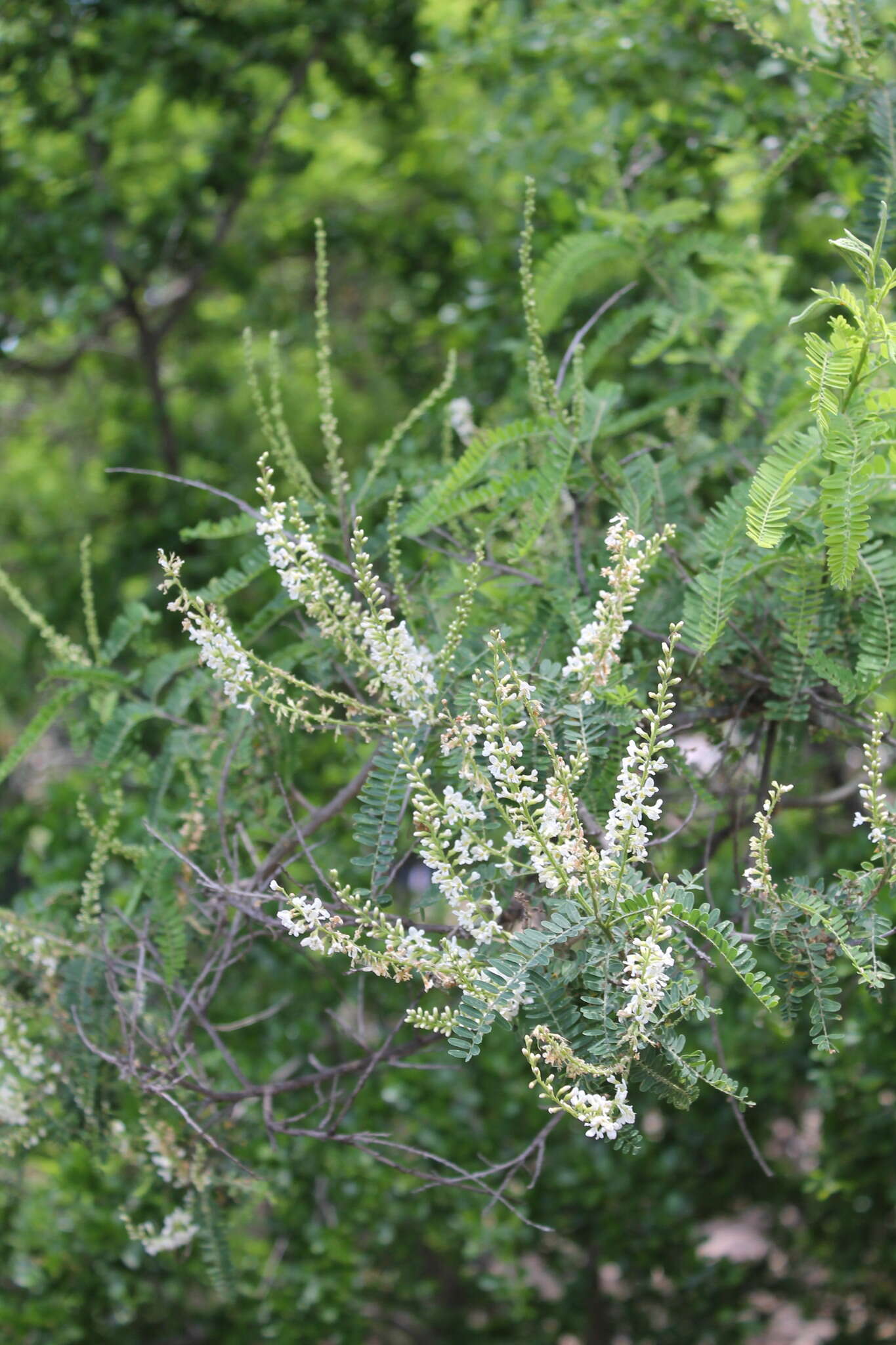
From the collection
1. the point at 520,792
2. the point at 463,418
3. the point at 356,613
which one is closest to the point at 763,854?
the point at 520,792

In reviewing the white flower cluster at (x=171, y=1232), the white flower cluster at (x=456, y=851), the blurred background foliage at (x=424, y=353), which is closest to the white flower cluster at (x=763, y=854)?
the white flower cluster at (x=456, y=851)

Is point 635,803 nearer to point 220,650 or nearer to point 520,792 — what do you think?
point 520,792

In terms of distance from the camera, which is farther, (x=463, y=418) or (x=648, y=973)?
(x=463, y=418)

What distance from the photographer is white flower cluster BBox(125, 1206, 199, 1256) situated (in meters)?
1.99

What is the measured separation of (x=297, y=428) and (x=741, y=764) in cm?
301

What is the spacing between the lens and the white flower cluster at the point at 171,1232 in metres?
1.99

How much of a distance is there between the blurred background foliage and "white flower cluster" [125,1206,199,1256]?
0.61 meters

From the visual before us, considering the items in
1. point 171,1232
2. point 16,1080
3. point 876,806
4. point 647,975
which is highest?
point 876,806

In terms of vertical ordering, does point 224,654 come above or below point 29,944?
above

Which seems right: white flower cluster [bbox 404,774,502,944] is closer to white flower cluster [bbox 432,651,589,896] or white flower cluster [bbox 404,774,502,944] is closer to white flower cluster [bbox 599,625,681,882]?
white flower cluster [bbox 432,651,589,896]

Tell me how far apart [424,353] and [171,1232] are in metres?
2.98

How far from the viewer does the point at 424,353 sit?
13.6 ft

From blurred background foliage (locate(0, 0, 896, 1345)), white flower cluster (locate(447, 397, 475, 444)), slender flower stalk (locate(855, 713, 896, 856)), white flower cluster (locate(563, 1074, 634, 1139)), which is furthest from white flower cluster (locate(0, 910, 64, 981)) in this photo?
slender flower stalk (locate(855, 713, 896, 856))

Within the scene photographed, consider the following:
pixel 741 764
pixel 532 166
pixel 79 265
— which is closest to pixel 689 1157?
pixel 741 764
